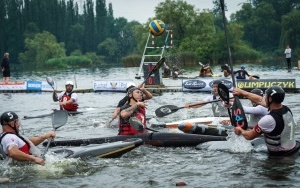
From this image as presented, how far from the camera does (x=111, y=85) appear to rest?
27500 mm

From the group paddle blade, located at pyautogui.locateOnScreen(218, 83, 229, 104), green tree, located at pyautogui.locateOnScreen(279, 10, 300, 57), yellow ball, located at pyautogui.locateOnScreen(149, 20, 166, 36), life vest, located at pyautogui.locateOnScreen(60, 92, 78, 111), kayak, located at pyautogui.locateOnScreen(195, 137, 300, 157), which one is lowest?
kayak, located at pyautogui.locateOnScreen(195, 137, 300, 157)

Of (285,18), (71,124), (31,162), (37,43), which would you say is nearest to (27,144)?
(31,162)

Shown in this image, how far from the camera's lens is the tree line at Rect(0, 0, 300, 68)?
2943 inches

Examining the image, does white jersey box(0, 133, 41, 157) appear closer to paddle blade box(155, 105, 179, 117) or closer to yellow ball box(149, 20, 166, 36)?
paddle blade box(155, 105, 179, 117)

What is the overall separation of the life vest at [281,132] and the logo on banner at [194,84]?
16.1 metres

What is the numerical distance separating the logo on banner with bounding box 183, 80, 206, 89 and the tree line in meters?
6.29

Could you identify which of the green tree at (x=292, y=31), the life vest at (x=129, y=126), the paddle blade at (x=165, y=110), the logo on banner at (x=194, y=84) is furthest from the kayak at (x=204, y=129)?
the green tree at (x=292, y=31)

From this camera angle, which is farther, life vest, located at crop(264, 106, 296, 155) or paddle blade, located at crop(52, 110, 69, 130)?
paddle blade, located at crop(52, 110, 69, 130)

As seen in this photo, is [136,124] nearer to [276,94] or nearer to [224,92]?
[224,92]

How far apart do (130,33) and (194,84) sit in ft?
427

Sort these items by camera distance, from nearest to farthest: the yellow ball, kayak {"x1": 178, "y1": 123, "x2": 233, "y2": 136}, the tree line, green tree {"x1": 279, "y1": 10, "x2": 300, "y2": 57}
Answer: kayak {"x1": 178, "y1": 123, "x2": 233, "y2": 136} < the yellow ball < the tree line < green tree {"x1": 279, "y1": 10, "x2": 300, "y2": 57}

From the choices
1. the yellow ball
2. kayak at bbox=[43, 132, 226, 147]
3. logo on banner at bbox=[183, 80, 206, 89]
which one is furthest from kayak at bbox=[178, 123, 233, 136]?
the yellow ball

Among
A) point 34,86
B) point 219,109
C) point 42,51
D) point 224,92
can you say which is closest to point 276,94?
point 224,92

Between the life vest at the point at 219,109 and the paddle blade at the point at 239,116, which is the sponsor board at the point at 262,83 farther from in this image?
the paddle blade at the point at 239,116
